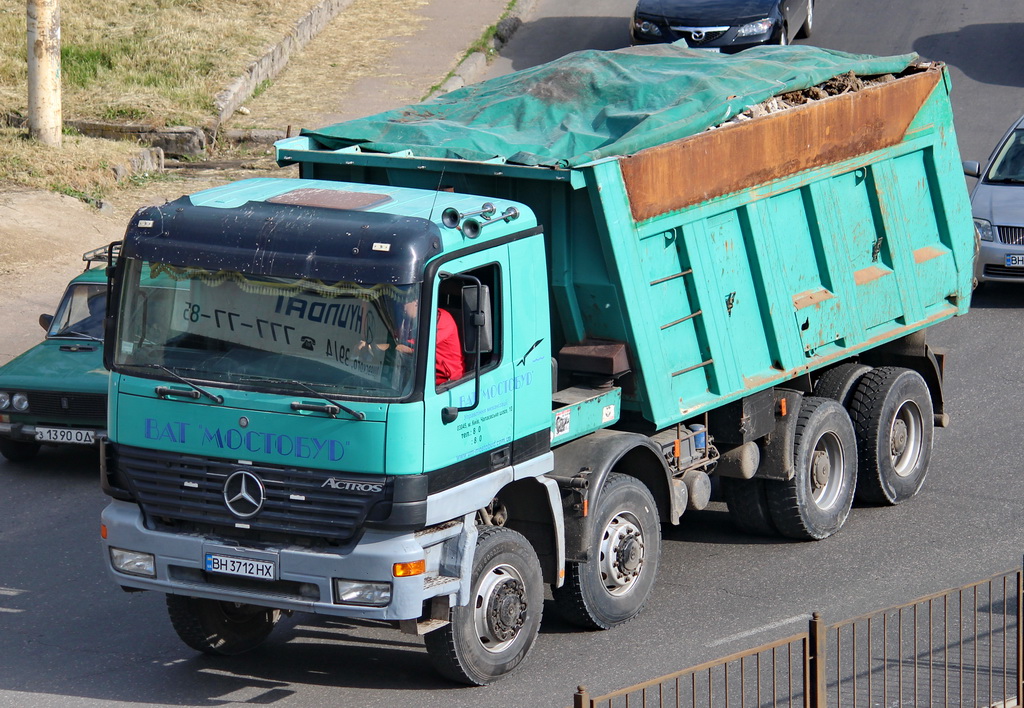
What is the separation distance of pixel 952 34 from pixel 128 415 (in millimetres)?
20581

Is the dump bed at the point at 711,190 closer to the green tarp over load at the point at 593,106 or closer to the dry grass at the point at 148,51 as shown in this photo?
the green tarp over load at the point at 593,106

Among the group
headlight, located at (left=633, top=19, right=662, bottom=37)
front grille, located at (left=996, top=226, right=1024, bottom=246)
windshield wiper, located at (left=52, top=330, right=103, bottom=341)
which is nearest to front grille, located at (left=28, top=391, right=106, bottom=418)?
windshield wiper, located at (left=52, top=330, right=103, bottom=341)

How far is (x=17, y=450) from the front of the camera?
1170 cm

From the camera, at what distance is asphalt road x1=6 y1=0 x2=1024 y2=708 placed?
7.62 metres

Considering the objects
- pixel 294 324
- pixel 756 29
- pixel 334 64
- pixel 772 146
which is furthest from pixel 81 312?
pixel 756 29

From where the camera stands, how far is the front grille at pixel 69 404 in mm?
11109

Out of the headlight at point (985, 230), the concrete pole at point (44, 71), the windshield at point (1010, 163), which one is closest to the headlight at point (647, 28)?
the windshield at point (1010, 163)

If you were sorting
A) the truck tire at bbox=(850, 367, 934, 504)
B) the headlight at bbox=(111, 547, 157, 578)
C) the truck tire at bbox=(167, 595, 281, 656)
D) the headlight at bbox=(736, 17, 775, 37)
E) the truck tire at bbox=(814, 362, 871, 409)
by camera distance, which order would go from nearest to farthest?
the headlight at bbox=(111, 547, 157, 578), the truck tire at bbox=(167, 595, 281, 656), the truck tire at bbox=(814, 362, 871, 409), the truck tire at bbox=(850, 367, 934, 504), the headlight at bbox=(736, 17, 775, 37)

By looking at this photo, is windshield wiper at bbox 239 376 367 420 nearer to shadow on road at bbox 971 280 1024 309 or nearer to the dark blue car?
shadow on road at bbox 971 280 1024 309

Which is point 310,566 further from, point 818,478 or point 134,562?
point 818,478

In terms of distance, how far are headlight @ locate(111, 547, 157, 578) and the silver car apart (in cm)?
1097

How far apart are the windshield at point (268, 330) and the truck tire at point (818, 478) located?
3.77 metres

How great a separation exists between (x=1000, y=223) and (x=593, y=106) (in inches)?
Answer: 320

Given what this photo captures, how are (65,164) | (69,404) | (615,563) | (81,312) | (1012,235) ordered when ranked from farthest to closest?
1. (65,164)
2. (1012,235)
3. (81,312)
4. (69,404)
5. (615,563)
